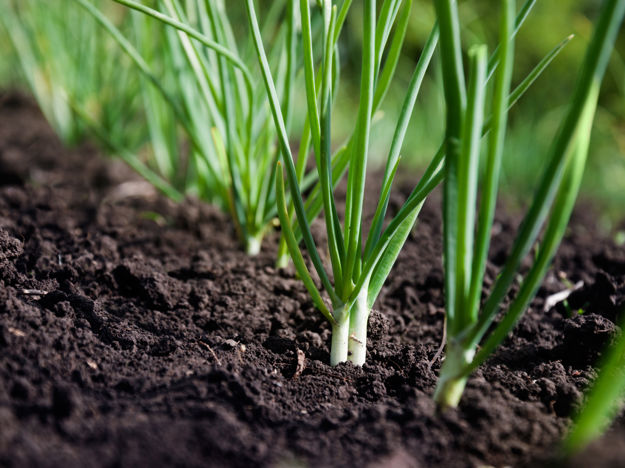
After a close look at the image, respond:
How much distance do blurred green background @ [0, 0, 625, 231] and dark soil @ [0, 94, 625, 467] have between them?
1.64 ft

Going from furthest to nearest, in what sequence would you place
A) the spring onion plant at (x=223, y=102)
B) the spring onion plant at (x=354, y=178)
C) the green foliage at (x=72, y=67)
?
the green foliage at (x=72, y=67), the spring onion plant at (x=223, y=102), the spring onion plant at (x=354, y=178)

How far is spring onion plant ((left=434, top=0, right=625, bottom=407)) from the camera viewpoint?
0.54 metres

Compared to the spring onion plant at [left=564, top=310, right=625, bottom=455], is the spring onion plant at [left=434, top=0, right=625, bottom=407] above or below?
above

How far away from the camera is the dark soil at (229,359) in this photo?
60 centimetres

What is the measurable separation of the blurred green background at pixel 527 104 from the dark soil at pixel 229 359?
50 cm

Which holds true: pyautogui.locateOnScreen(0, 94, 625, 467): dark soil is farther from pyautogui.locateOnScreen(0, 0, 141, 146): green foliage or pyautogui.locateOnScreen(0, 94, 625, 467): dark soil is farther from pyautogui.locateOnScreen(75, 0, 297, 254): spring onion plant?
pyautogui.locateOnScreen(0, 0, 141, 146): green foliage

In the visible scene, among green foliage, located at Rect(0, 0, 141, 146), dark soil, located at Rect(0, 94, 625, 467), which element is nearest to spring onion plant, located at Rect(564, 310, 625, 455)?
dark soil, located at Rect(0, 94, 625, 467)

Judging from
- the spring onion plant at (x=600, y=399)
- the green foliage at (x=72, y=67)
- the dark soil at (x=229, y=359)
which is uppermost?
the green foliage at (x=72, y=67)

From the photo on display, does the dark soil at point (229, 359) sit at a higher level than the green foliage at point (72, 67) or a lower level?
lower

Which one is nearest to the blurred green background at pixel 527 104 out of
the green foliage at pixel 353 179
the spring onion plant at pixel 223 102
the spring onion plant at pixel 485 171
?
the spring onion plant at pixel 223 102

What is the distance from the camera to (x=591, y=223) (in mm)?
1752

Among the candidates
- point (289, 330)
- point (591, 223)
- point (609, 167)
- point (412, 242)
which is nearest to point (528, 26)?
point (609, 167)

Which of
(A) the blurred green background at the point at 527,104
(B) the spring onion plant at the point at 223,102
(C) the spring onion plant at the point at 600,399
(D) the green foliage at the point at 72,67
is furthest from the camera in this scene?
(A) the blurred green background at the point at 527,104

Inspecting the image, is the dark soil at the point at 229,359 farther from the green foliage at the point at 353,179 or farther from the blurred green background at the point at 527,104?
the blurred green background at the point at 527,104
